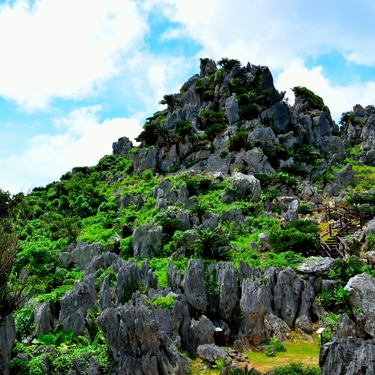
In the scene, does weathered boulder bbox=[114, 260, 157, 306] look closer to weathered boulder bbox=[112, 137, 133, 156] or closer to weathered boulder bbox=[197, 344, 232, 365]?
weathered boulder bbox=[197, 344, 232, 365]

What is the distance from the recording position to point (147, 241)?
30.5 metres

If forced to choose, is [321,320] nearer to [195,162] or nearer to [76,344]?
[76,344]

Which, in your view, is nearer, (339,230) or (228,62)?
(339,230)

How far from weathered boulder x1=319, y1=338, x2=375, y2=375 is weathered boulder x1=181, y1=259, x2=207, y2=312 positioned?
32.2 feet

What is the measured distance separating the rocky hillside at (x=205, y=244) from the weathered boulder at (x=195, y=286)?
74mm

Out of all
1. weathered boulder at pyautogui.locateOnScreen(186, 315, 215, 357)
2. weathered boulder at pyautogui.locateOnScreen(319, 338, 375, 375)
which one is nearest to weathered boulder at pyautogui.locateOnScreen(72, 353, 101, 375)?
weathered boulder at pyautogui.locateOnScreen(186, 315, 215, 357)

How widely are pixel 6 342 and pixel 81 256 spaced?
54.1ft

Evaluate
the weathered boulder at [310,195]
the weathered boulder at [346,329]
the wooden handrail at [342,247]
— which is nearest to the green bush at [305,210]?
the weathered boulder at [310,195]

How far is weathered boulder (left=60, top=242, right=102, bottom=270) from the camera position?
31.1m

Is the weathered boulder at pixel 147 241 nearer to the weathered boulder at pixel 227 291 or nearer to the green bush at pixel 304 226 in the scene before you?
the weathered boulder at pixel 227 291

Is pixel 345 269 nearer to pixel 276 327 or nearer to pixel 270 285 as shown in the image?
pixel 270 285

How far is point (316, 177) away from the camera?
46625 mm

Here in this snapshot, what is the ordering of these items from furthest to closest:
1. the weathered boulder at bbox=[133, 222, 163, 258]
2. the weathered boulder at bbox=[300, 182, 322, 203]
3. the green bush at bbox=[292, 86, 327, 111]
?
1. the green bush at bbox=[292, 86, 327, 111]
2. the weathered boulder at bbox=[300, 182, 322, 203]
3. the weathered boulder at bbox=[133, 222, 163, 258]

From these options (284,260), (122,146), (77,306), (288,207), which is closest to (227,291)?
(284,260)
